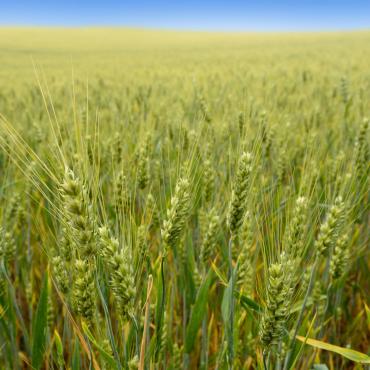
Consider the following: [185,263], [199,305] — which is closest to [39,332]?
[199,305]

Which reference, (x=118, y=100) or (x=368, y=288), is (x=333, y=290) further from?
(x=118, y=100)

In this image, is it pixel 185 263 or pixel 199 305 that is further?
pixel 185 263

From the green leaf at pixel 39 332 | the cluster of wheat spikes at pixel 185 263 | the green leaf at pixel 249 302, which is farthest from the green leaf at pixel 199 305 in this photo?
the green leaf at pixel 39 332

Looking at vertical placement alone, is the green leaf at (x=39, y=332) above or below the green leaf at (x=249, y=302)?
below

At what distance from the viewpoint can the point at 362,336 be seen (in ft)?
5.56

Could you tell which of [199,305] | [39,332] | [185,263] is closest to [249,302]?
[199,305]

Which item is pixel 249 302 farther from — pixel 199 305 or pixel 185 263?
pixel 185 263

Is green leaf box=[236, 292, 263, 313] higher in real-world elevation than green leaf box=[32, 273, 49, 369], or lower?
higher

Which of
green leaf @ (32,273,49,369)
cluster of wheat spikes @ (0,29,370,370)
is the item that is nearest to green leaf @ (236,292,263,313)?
cluster of wheat spikes @ (0,29,370,370)

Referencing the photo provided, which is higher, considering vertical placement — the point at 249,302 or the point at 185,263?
the point at 249,302

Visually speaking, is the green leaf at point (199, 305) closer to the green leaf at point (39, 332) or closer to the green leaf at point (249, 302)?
the green leaf at point (249, 302)

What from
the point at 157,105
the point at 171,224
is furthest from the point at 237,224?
the point at 157,105

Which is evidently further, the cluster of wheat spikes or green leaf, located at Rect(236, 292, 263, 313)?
green leaf, located at Rect(236, 292, 263, 313)

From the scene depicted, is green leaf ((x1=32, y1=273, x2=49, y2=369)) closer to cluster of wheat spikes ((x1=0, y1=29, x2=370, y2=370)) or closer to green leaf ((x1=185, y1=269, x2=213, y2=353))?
cluster of wheat spikes ((x1=0, y1=29, x2=370, y2=370))
